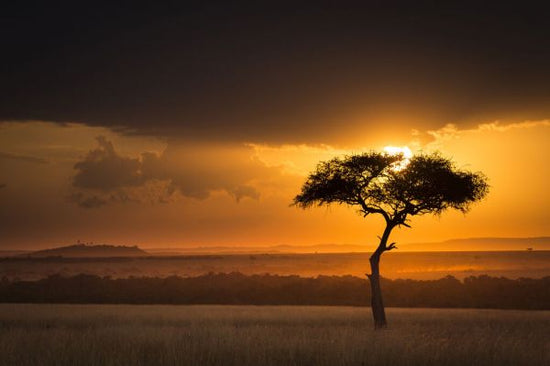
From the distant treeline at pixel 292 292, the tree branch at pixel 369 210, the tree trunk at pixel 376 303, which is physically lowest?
the distant treeline at pixel 292 292

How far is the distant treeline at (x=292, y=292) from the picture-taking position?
62.1m

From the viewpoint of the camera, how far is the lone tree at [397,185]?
3678 centimetres

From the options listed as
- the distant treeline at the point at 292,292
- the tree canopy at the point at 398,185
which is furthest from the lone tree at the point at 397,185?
the distant treeline at the point at 292,292

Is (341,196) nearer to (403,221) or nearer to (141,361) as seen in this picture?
(403,221)

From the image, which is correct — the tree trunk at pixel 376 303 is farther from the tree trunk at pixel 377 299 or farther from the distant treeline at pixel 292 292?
the distant treeline at pixel 292 292

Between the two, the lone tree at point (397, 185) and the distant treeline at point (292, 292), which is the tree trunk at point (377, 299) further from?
the distant treeline at point (292, 292)

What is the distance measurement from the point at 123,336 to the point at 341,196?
1667 cm

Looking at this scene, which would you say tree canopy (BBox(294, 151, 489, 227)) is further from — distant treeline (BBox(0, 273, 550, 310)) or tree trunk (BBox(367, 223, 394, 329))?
A: distant treeline (BBox(0, 273, 550, 310))

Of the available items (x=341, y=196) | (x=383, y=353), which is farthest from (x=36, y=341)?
(x=341, y=196)

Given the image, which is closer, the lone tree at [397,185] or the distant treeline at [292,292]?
the lone tree at [397,185]

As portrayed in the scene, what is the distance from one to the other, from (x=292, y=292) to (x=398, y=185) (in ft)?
110

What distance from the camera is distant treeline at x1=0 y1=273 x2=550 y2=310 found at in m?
62.1

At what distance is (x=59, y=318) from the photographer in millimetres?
38719

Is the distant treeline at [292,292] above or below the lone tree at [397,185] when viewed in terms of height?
below
